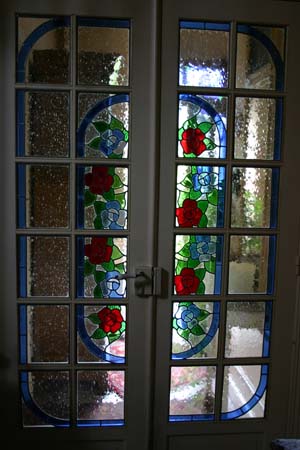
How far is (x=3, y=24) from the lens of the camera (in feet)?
4.90

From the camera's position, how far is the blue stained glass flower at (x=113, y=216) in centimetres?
159

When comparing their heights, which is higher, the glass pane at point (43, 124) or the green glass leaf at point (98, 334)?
the glass pane at point (43, 124)

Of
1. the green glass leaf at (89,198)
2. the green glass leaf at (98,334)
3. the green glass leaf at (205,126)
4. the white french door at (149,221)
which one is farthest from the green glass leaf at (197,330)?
the green glass leaf at (205,126)

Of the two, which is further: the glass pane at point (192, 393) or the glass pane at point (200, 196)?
the glass pane at point (192, 393)

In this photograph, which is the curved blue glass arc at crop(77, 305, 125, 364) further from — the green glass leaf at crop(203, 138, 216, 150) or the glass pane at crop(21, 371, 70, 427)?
the green glass leaf at crop(203, 138, 216, 150)

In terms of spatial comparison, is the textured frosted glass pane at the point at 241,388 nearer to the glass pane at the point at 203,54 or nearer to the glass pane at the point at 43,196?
the glass pane at the point at 43,196

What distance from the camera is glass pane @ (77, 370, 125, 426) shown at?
168 centimetres

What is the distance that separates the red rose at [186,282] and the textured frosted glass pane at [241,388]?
15.8 inches

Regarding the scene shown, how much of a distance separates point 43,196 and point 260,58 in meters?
1.03

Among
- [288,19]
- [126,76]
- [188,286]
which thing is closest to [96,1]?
[126,76]

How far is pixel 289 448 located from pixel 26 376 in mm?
1093

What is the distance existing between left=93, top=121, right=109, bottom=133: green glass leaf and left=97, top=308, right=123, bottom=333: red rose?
2.37 feet

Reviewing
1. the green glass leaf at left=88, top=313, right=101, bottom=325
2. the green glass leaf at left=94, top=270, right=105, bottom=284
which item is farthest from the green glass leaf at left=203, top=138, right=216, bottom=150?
the green glass leaf at left=88, top=313, right=101, bottom=325

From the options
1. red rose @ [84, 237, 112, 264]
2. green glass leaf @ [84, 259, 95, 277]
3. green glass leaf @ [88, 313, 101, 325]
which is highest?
red rose @ [84, 237, 112, 264]
